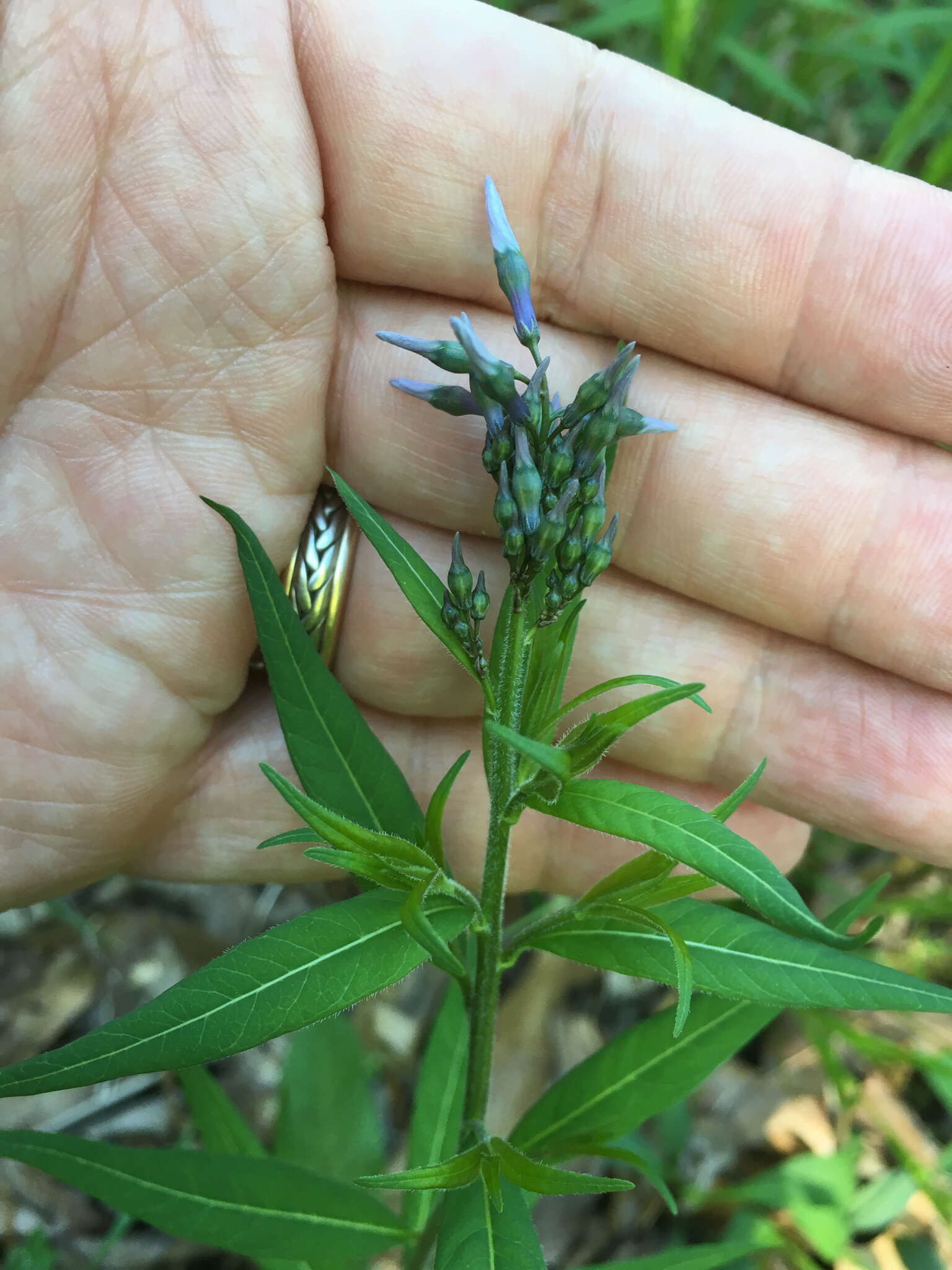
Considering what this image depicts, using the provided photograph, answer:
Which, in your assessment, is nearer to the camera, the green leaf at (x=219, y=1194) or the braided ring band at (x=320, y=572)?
the green leaf at (x=219, y=1194)

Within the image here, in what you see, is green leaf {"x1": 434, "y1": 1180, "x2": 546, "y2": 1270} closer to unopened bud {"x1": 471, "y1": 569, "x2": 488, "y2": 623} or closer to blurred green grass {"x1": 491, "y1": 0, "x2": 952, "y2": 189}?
unopened bud {"x1": 471, "y1": 569, "x2": 488, "y2": 623}

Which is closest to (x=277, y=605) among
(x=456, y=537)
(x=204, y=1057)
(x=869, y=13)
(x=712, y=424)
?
(x=456, y=537)

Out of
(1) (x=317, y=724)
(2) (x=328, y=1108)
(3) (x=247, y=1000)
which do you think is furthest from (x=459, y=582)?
(2) (x=328, y=1108)

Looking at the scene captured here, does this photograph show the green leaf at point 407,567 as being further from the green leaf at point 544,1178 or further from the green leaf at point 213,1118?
the green leaf at point 213,1118

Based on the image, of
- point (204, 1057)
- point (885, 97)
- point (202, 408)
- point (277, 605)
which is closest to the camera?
point (204, 1057)

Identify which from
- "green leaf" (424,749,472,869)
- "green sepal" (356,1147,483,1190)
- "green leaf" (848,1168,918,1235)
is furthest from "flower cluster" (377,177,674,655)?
"green leaf" (848,1168,918,1235)

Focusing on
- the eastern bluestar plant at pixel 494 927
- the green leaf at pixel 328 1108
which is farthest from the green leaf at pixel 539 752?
the green leaf at pixel 328 1108

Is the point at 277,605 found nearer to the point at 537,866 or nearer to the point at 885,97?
the point at 537,866
